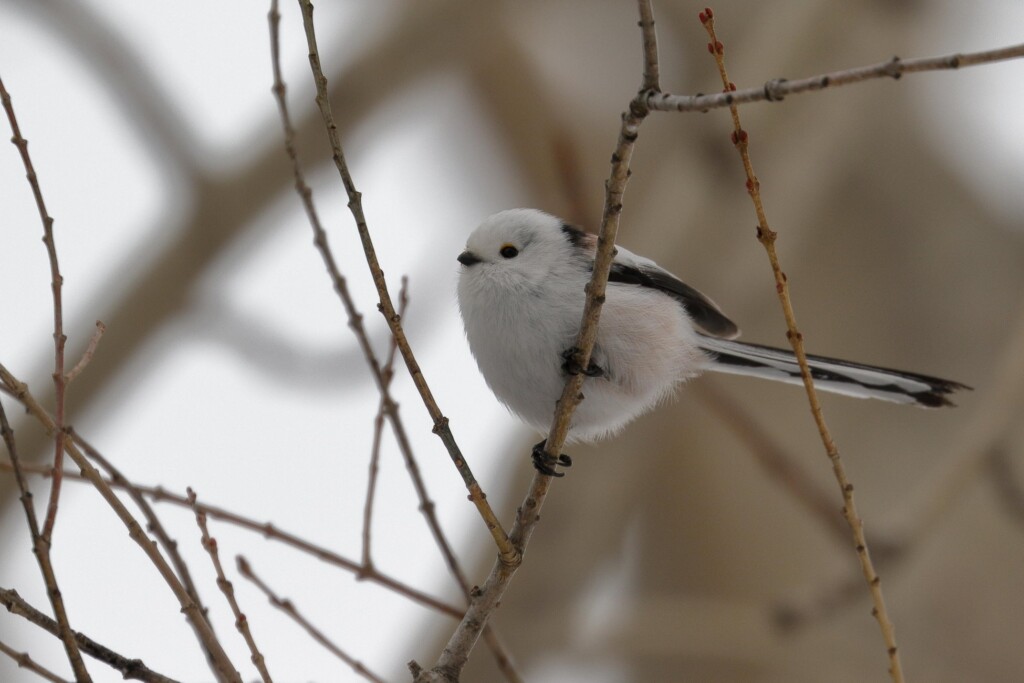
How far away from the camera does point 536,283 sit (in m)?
2.53

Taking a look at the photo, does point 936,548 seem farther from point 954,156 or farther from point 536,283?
point 536,283

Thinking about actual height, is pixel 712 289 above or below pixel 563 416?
above

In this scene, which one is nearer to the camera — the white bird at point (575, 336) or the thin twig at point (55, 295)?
the thin twig at point (55, 295)

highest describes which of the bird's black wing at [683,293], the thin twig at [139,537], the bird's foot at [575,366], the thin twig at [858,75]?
the bird's black wing at [683,293]

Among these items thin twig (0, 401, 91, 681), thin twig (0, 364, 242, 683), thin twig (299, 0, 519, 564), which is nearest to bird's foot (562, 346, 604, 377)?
thin twig (299, 0, 519, 564)

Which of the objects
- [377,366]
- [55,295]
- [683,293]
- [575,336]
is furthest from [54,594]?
[683,293]

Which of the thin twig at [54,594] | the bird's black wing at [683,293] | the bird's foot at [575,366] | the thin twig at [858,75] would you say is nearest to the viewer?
the thin twig at [858,75]

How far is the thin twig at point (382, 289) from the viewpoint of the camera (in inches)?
67.4

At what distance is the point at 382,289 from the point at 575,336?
2.68 feet

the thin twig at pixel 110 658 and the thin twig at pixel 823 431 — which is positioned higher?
the thin twig at pixel 823 431

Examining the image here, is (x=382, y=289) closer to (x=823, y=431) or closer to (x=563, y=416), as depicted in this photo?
(x=563, y=416)

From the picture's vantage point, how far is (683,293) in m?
2.81

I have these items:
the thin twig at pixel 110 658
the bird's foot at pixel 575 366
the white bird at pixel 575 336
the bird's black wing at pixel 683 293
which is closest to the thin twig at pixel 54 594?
the thin twig at pixel 110 658

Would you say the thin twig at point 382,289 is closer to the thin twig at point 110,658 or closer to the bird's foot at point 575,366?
the bird's foot at point 575,366
